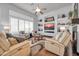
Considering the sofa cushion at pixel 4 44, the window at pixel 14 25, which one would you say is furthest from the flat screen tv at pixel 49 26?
the sofa cushion at pixel 4 44

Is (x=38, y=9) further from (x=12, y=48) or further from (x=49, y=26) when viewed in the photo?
(x=12, y=48)

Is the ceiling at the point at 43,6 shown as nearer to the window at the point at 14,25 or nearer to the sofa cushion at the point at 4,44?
the window at the point at 14,25

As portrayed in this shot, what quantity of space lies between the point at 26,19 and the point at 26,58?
33.8 inches

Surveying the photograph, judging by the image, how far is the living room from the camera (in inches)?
89.7

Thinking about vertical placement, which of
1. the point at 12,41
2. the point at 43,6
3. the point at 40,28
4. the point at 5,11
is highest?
the point at 43,6

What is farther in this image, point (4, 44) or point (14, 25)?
point (14, 25)

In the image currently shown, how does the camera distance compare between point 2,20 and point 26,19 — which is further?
point 26,19

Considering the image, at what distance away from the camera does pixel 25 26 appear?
2.49m

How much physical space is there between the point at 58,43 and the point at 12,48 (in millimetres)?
982

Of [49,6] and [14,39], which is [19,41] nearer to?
[14,39]

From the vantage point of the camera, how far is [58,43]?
2.35 metres

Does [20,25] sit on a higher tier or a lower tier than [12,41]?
higher

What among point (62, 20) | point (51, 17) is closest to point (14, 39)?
point (51, 17)

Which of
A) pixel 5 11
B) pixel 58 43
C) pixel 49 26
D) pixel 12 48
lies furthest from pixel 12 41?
pixel 58 43
